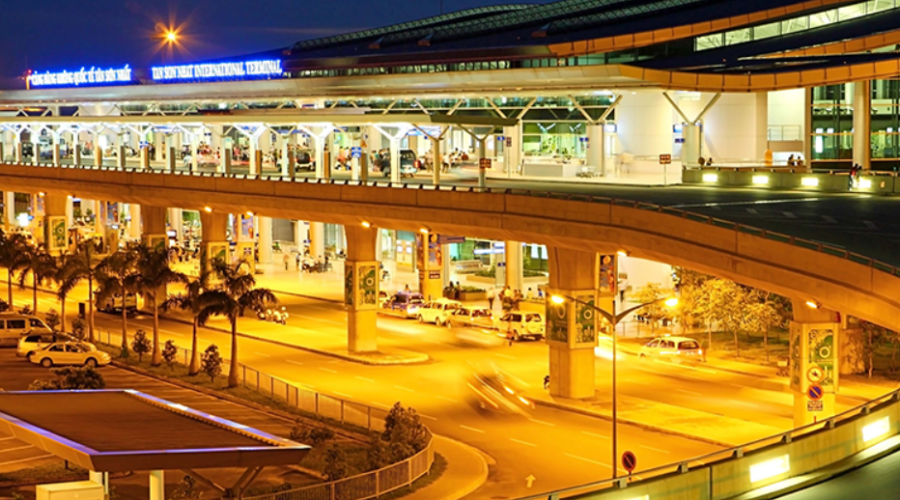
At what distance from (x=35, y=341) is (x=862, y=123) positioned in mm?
46616

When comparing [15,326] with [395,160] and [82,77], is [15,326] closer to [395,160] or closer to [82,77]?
[395,160]

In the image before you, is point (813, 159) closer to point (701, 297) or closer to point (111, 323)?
point (701, 297)

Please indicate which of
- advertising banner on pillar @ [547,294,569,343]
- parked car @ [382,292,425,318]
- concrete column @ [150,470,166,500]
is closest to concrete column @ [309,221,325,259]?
parked car @ [382,292,425,318]

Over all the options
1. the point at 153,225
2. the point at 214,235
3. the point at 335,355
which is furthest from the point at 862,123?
the point at 153,225

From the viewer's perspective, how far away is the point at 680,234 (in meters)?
44.7

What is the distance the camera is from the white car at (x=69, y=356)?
62719 millimetres

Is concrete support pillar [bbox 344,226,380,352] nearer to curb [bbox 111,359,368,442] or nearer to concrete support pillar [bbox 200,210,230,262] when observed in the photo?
curb [bbox 111,359,368,442]

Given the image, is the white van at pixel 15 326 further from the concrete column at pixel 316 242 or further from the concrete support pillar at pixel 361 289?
the concrete column at pixel 316 242

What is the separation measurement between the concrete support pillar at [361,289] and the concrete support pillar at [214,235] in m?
16.0

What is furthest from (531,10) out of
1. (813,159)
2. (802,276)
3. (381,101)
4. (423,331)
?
(802,276)

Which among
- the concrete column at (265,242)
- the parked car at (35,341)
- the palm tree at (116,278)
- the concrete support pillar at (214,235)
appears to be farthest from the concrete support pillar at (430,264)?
the concrete column at (265,242)

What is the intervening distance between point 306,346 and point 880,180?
29.6 m

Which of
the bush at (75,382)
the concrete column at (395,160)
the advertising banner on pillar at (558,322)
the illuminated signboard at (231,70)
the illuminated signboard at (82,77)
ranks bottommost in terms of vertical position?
the bush at (75,382)

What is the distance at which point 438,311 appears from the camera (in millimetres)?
77750
